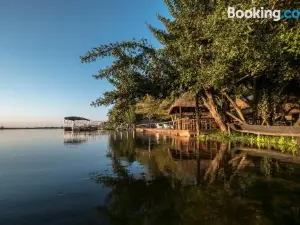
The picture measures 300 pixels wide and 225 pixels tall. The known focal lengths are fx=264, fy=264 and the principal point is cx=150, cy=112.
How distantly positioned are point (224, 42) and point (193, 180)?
667cm

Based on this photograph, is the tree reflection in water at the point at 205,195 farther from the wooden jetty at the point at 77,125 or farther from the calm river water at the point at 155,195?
the wooden jetty at the point at 77,125

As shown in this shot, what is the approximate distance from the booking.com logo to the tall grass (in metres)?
6.35

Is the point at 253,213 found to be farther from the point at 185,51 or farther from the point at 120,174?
the point at 185,51

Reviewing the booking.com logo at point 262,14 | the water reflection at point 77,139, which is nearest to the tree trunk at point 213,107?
the booking.com logo at point 262,14

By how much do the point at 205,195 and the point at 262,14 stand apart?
701 centimetres

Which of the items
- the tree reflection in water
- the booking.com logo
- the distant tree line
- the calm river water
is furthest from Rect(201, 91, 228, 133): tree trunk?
the tree reflection in water

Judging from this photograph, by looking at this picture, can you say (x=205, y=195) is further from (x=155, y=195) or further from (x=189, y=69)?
(x=189, y=69)

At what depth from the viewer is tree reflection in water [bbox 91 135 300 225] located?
436 cm

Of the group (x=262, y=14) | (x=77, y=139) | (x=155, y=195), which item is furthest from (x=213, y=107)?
(x=155, y=195)

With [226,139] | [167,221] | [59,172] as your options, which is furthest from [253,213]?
[226,139]

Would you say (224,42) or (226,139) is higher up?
(224,42)

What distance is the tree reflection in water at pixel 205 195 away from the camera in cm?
436

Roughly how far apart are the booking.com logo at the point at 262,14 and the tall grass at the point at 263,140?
635 centimetres

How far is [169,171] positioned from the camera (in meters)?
8.36
